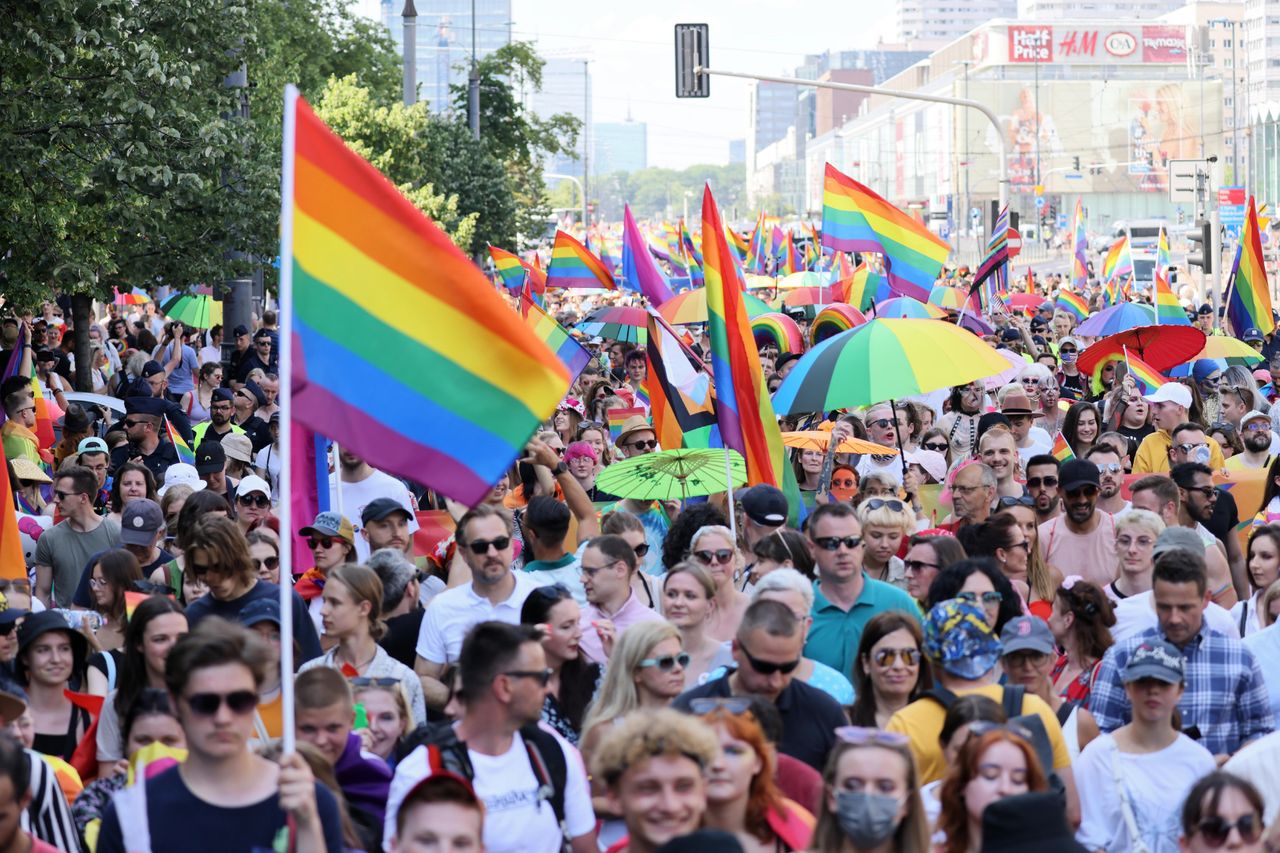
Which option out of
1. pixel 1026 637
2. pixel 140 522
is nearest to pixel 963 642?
pixel 1026 637

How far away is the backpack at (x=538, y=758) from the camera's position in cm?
521

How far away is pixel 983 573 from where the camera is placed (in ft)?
22.8

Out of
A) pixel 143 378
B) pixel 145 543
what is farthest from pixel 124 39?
pixel 145 543

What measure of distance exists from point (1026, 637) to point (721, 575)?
4.67ft

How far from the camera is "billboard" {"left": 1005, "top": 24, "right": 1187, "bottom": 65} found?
17162 cm

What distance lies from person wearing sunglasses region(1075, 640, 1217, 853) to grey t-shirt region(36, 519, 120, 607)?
17.7ft

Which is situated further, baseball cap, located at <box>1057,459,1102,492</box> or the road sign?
Result: the road sign

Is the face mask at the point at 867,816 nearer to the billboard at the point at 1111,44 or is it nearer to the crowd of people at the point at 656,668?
the crowd of people at the point at 656,668

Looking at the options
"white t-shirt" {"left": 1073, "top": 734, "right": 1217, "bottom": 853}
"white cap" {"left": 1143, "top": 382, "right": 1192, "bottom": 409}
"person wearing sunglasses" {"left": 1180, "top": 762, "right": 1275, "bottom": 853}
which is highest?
"white cap" {"left": 1143, "top": 382, "right": 1192, "bottom": 409}

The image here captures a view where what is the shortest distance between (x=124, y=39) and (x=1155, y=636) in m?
11.6

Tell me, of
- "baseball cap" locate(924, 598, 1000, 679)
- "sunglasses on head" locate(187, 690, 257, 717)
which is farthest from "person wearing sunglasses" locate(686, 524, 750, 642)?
"sunglasses on head" locate(187, 690, 257, 717)

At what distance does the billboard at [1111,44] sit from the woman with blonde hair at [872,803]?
6675 inches

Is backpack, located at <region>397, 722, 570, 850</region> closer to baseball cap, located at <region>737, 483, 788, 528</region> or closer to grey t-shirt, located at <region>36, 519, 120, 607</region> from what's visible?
baseball cap, located at <region>737, 483, 788, 528</region>

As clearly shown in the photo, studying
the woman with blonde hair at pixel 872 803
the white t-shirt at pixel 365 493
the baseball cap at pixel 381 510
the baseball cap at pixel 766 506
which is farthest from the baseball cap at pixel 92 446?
the woman with blonde hair at pixel 872 803
